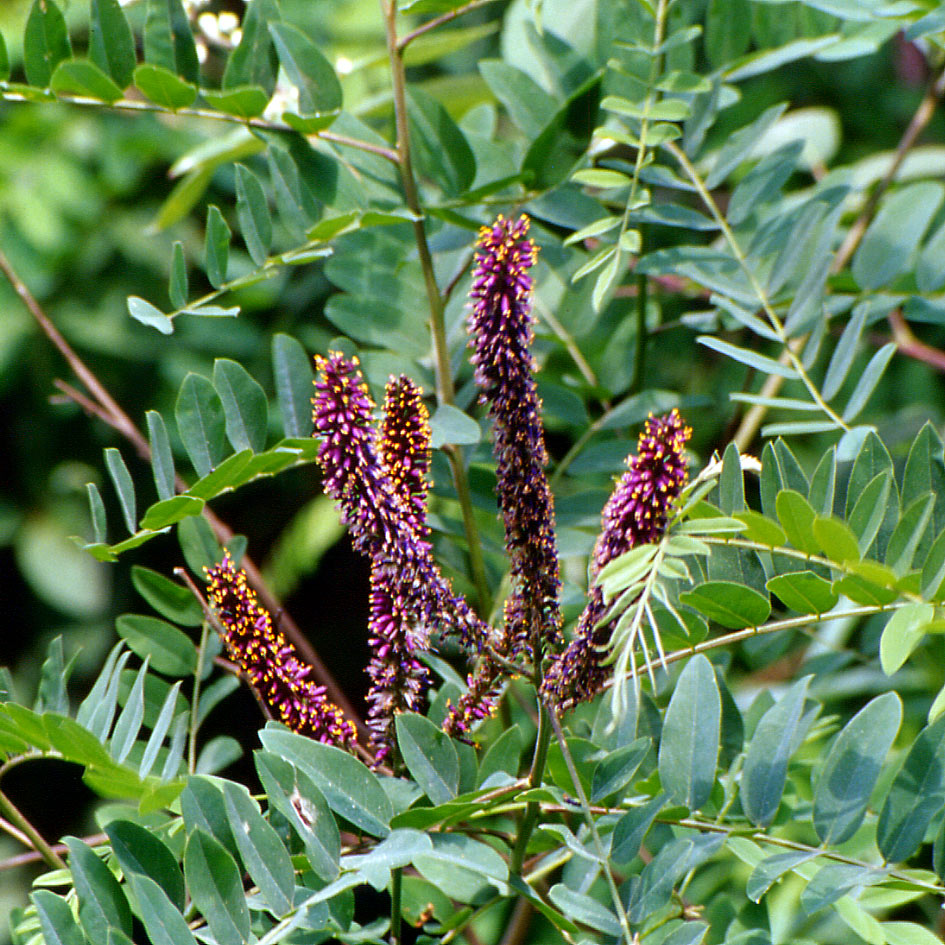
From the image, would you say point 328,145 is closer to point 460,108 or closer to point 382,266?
point 382,266

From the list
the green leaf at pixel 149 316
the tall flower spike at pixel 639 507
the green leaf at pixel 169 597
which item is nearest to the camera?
the tall flower spike at pixel 639 507

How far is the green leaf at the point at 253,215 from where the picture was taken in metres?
0.51

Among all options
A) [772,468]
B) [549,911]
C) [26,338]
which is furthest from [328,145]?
[26,338]

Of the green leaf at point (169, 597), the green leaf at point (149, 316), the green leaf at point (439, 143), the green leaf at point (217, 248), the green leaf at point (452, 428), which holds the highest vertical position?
the green leaf at point (439, 143)

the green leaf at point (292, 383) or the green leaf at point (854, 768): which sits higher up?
the green leaf at point (292, 383)

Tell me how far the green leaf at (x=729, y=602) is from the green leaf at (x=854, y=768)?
0.06 meters

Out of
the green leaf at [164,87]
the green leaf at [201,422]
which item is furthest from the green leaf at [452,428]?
the green leaf at [164,87]

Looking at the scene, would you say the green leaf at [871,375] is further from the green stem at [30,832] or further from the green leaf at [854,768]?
the green stem at [30,832]

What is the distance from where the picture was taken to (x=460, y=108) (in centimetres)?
88

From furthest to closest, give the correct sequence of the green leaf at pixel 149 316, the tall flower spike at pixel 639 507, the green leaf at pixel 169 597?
the green leaf at pixel 169 597 < the green leaf at pixel 149 316 < the tall flower spike at pixel 639 507

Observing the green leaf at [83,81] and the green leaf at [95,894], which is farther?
the green leaf at [83,81]

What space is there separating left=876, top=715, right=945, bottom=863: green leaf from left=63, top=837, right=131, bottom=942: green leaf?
12.0 inches

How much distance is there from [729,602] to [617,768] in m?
0.08

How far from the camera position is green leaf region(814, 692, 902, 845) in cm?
40
